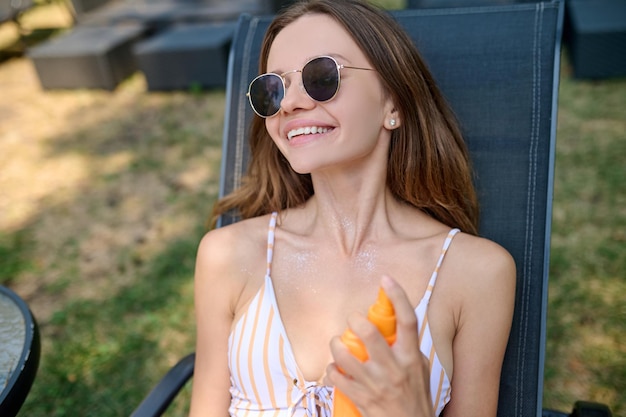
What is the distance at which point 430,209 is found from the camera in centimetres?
198

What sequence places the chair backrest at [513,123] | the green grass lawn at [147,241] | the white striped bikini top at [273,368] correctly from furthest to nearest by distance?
the green grass lawn at [147,241] < the chair backrest at [513,123] < the white striped bikini top at [273,368]

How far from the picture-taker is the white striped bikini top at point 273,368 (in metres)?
1.64

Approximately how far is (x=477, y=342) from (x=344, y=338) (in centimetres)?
65

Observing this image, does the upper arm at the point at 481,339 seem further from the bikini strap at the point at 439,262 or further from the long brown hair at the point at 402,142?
the long brown hair at the point at 402,142

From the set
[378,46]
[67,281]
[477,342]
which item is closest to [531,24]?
[378,46]

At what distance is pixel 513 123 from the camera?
7.08 feet

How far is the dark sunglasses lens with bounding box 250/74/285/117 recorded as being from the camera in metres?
1.75

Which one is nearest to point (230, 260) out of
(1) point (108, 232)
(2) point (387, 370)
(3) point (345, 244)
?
(3) point (345, 244)

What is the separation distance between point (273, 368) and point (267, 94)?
78cm

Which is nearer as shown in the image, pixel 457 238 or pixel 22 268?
pixel 457 238

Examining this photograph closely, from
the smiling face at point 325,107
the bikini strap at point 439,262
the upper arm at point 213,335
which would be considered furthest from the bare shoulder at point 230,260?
the bikini strap at point 439,262

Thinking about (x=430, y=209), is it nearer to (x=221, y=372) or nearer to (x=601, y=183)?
(x=221, y=372)

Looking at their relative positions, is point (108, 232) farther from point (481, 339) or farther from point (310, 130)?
point (481, 339)

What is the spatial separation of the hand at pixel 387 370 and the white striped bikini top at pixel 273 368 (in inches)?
17.3
